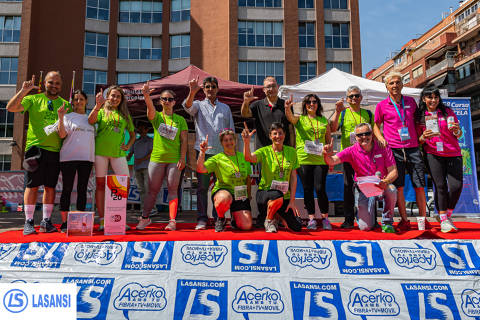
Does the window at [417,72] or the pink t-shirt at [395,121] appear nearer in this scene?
the pink t-shirt at [395,121]

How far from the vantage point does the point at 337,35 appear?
2328cm

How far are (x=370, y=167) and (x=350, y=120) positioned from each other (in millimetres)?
770

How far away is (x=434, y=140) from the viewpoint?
3.84 meters

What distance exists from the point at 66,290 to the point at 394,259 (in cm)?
279

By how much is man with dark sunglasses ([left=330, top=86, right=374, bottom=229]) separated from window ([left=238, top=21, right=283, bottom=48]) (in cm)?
1945

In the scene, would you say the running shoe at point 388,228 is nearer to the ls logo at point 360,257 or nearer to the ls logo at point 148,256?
the ls logo at point 360,257

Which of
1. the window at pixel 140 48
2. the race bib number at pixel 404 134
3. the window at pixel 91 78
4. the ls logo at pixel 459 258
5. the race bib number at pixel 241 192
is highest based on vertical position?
the window at pixel 140 48

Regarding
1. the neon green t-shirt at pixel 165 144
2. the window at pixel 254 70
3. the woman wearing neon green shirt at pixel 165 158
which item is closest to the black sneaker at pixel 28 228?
the woman wearing neon green shirt at pixel 165 158

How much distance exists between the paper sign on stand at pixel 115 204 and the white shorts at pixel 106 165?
0.45 metres

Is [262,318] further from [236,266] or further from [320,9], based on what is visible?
[320,9]

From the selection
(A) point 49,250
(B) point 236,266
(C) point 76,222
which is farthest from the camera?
(C) point 76,222

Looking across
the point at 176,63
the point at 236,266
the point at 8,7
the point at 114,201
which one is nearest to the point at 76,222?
the point at 114,201

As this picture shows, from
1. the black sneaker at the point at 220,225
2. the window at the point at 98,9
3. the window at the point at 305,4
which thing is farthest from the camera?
the window at the point at 98,9

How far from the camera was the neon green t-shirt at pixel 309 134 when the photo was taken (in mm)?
4105
